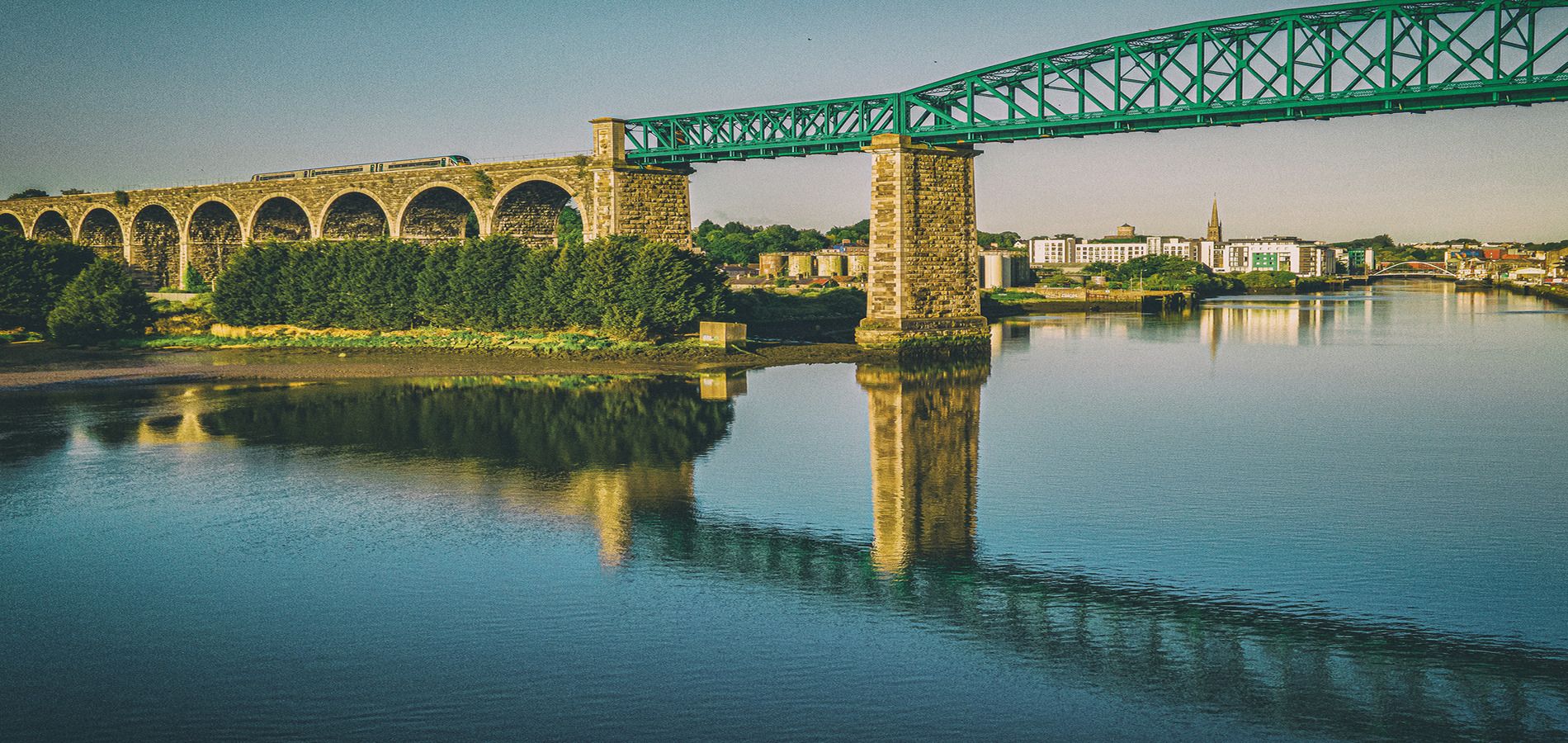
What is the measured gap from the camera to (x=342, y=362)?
48.7m

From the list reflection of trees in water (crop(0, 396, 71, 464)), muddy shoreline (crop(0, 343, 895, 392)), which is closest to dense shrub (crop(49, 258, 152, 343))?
muddy shoreline (crop(0, 343, 895, 392))

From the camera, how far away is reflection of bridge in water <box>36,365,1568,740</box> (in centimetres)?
1199

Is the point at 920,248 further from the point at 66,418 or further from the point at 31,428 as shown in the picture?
the point at 31,428

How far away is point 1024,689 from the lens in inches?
483

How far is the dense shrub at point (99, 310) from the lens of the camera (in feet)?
183

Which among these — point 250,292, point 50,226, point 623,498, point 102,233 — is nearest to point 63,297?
point 250,292

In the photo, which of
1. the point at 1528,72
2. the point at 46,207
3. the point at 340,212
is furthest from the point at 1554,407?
the point at 46,207

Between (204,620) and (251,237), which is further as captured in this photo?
(251,237)

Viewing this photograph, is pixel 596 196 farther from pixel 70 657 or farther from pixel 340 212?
pixel 70 657

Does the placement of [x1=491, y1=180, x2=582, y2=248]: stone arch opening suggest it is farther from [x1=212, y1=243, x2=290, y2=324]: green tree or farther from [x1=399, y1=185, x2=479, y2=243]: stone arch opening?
[x1=212, y1=243, x2=290, y2=324]: green tree

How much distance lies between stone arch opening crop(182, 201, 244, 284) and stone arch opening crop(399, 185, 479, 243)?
20074 millimetres

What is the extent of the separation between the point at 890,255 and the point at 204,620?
1611 inches

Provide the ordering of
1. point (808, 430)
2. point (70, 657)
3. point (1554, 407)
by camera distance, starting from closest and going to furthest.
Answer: point (70, 657), point (808, 430), point (1554, 407)

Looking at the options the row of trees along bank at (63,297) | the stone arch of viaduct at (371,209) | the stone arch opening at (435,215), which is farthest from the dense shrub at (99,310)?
the stone arch opening at (435,215)
